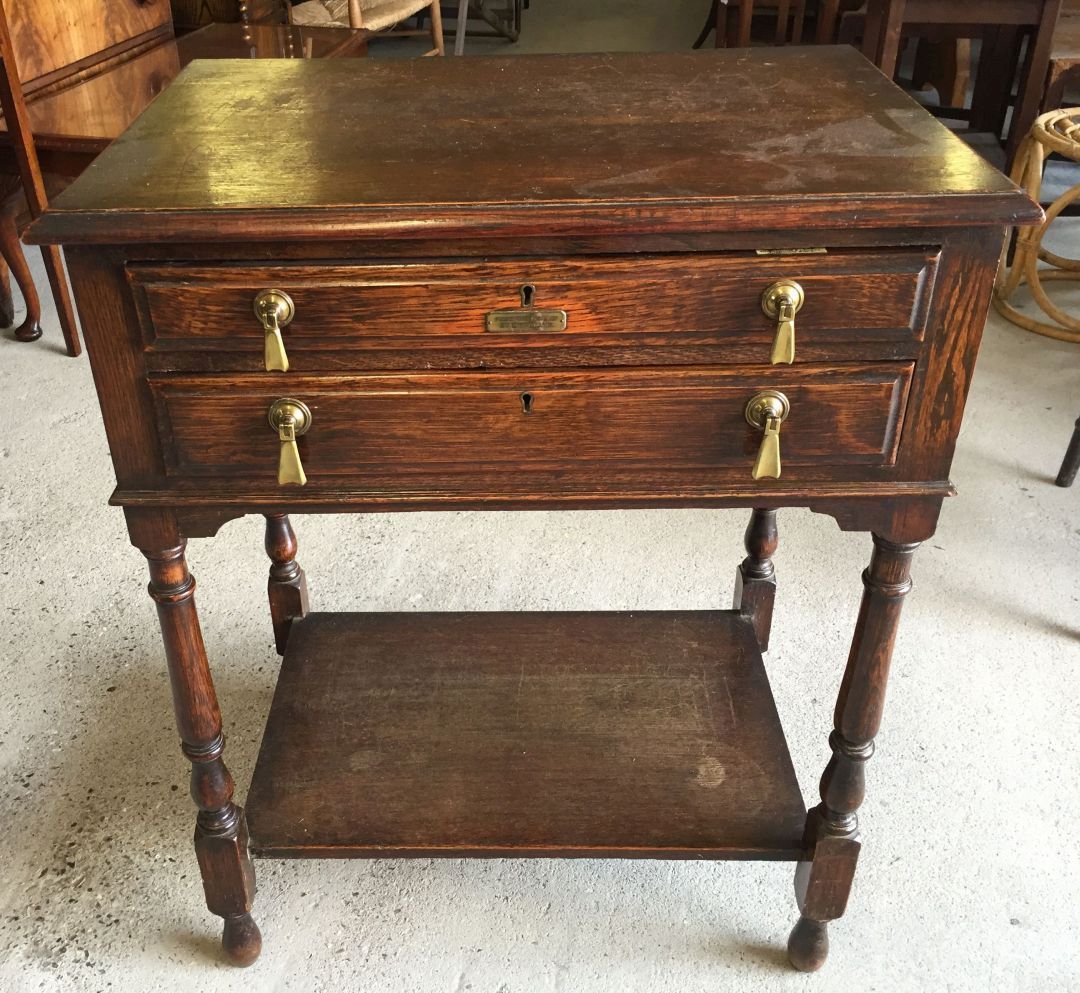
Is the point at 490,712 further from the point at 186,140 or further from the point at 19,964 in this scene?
the point at 186,140

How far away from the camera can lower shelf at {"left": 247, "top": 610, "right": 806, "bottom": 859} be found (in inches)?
59.2

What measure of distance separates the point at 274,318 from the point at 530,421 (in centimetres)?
28

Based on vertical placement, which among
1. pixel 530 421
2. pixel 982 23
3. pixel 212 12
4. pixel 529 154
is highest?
pixel 529 154

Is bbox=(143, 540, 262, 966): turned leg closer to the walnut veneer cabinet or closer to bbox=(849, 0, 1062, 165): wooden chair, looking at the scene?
the walnut veneer cabinet

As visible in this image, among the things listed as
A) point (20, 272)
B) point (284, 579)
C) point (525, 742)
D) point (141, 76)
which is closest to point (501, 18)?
point (141, 76)

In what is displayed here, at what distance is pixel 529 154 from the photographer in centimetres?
119

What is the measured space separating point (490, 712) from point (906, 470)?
2.53ft

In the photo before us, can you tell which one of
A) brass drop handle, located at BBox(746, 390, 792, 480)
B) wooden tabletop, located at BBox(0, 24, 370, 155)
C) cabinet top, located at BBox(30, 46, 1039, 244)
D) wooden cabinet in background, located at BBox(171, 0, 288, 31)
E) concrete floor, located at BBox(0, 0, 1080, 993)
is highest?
cabinet top, located at BBox(30, 46, 1039, 244)

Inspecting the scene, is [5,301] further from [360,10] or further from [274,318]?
[274,318]

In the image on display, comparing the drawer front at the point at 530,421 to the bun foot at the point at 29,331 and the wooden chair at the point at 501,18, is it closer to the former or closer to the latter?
the bun foot at the point at 29,331

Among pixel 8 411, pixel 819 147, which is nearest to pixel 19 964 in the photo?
pixel 819 147

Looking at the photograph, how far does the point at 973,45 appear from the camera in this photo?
5.50m

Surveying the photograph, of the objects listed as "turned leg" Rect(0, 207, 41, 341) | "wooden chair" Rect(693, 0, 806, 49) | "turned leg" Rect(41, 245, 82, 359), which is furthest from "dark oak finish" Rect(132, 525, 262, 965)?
"wooden chair" Rect(693, 0, 806, 49)

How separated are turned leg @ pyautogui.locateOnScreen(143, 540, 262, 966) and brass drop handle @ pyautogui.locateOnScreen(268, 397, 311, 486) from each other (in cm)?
19
